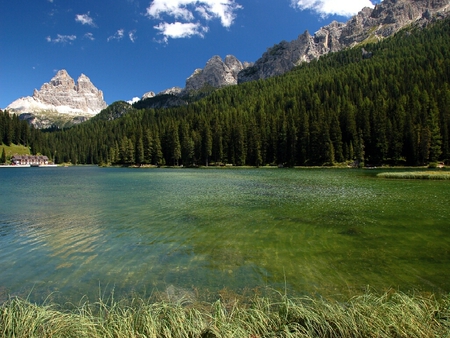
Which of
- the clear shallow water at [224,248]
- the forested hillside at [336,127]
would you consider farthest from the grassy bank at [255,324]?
the forested hillside at [336,127]

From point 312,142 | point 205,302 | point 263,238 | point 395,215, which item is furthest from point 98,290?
point 312,142

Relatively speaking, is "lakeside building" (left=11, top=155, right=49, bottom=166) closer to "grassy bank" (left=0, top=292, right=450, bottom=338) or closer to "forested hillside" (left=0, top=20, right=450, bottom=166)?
"forested hillside" (left=0, top=20, right=450, bottom=166)

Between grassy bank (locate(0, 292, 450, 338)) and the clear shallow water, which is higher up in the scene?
grassy bank (locate(0, 292, 450, 338))

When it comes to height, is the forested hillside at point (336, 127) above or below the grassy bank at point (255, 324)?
above

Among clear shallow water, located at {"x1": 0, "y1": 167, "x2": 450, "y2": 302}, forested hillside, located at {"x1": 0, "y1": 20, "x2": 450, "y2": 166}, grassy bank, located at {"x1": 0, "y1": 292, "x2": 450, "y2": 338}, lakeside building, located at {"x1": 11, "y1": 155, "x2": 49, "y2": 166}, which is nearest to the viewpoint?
grassy bank, located at {"x1": 0, "y1": 292, "x2": 450, "y2": 338}

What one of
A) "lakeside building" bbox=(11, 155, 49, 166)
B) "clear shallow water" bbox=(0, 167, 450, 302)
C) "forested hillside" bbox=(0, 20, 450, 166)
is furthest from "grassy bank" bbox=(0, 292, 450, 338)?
"lakeside building" bbox=(11, 155, 49, 166)

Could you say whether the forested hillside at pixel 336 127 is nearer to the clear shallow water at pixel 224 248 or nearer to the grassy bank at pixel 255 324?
the clear shallow water at pixel 224 248

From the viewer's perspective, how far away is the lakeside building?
161m

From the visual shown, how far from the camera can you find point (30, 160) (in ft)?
560

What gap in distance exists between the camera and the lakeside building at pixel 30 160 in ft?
529

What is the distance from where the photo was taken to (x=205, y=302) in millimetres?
8570

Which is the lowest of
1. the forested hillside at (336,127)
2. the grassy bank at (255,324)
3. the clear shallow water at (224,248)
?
the clear shallow water at (224,248)

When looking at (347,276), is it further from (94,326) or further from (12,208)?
(12,208)

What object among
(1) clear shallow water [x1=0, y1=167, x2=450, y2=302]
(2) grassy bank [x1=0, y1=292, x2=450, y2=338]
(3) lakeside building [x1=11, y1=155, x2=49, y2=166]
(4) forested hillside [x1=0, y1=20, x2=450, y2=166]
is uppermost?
(4) forested hillside [x1=0, y1=20, x2=450, y2=166]
